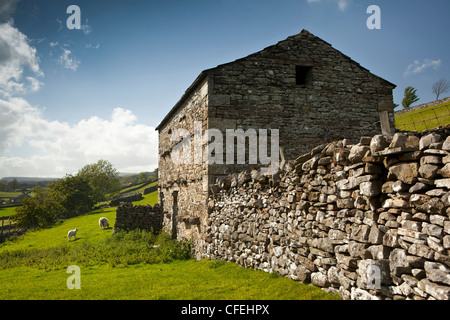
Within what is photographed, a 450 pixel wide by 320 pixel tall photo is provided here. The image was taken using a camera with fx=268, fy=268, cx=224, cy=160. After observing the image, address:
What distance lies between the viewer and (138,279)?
23.8ft

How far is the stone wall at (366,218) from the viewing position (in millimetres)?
2717

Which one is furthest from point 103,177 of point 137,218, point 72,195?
point 137,218

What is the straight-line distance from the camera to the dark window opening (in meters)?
9.89

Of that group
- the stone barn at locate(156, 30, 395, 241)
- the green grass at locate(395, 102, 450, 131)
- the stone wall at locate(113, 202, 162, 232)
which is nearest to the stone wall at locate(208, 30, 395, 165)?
the stone barn at locate(156, 30, 395, 241)

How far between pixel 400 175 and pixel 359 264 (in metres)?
1.31

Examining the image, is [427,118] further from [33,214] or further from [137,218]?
[33,214]

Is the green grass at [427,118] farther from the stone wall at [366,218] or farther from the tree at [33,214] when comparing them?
the tree at [33,214]

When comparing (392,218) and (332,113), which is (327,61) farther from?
(392,218)

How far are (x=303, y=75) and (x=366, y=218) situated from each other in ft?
25.8

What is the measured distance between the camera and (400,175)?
307 centimetres

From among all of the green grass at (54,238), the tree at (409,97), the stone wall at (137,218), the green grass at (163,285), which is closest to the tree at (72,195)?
the green grass at (54,238)

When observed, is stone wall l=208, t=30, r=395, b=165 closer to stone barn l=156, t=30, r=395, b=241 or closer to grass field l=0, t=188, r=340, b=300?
stone barn l=156, t=30, r=395, b=241

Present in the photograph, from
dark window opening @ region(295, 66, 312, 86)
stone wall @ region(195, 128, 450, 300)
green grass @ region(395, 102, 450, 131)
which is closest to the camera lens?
stone wall @ region(195, 128, 450, 300)

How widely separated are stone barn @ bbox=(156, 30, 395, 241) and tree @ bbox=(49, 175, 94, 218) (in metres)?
32.5
